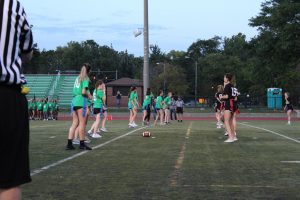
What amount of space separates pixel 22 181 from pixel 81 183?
393 cm

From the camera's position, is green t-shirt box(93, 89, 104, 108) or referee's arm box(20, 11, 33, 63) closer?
referee's arm box(20, 11, 33, 63)

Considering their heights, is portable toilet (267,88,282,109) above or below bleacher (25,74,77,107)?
below

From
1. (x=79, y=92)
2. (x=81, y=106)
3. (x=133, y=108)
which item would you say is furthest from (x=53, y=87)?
(x=81, y=106)

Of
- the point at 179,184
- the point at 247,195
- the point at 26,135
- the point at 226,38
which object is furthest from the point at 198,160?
the point at 226,38

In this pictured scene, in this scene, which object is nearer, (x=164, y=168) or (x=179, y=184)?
(x=179, y=184)

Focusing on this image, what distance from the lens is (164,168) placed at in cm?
872

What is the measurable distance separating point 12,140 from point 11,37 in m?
0.70

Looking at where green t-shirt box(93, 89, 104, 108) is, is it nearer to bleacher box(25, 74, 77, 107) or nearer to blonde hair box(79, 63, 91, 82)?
blonde hair box(79, 63, 91, 82)

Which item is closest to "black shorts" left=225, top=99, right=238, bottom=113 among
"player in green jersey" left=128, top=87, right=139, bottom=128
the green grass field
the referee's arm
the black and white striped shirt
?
the green grass field

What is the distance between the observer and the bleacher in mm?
64375

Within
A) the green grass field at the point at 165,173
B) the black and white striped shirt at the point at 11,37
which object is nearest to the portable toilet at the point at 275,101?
the green grass field at the point at 165,173

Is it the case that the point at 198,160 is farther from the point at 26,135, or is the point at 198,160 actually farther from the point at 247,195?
the point at 26,135

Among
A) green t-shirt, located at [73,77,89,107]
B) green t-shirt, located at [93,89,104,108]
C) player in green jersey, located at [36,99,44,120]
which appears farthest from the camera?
player in green jersey, located at [36,99,44,120]

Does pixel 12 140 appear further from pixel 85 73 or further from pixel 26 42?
pixel 85 73
